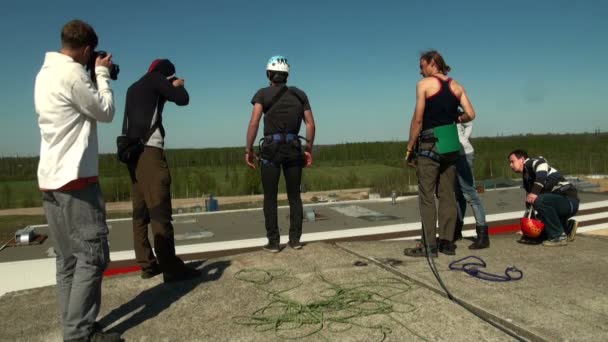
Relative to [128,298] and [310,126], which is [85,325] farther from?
[310,126]

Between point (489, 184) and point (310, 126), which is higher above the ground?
point (310, 126)

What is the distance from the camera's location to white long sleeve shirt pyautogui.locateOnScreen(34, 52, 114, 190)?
2.49 m

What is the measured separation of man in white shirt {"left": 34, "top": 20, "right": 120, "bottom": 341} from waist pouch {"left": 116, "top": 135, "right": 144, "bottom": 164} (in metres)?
0.90

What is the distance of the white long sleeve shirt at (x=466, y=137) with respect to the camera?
17.2ft

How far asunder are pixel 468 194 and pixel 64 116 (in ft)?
12.1

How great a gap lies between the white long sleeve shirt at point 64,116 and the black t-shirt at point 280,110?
1.99 m

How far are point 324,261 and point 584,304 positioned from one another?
75.0 inches

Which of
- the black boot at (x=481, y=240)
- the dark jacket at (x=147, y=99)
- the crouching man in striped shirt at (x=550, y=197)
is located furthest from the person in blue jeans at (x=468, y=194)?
the dark jacket at (x=147, y=99)

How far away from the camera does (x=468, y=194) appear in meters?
4.97

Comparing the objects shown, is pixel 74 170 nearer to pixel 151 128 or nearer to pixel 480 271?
pixel 151 128

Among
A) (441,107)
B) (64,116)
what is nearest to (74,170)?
(64,116)

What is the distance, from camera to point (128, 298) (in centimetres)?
353

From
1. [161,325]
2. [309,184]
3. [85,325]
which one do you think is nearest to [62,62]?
[85,325]

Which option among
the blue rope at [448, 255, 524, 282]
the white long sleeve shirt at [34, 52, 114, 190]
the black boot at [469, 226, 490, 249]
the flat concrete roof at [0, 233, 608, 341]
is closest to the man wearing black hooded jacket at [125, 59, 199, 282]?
the flat concrete roof at [0, 233, 608, 341]
